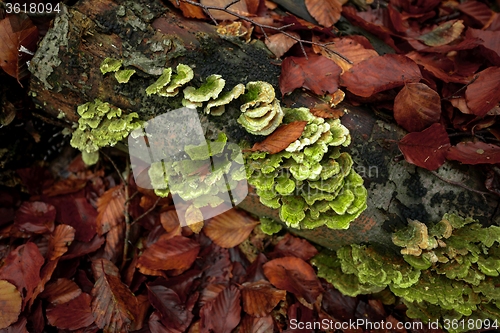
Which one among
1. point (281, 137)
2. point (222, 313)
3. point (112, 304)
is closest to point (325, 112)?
point (281, 137)

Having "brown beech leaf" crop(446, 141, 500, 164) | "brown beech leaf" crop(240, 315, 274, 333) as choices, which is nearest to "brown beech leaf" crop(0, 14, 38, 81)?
"brown beech leaf" crop(240, 315, 274, 333)

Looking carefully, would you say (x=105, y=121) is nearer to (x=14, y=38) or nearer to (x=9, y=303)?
(x=14, y=38)

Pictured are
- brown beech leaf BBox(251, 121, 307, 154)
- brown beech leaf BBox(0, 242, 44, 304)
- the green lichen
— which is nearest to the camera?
brown beech leaf BBox(251, 121, 307, 154)

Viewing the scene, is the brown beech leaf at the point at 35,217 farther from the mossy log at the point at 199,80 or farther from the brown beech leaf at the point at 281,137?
the brown beech leaf at the point at 281,137

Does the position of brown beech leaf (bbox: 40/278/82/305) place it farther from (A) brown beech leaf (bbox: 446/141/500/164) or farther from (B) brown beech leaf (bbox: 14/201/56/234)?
(A) brown beech leaf (bbox: 446/141/500/164)

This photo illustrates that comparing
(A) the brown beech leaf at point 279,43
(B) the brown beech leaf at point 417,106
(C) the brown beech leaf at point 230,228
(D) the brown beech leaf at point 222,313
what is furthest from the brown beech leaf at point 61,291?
(B) the brown beech leaf at point 417,106

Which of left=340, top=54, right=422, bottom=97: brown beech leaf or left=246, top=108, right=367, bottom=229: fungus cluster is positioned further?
left=340, top=54, right=422, bottom=97: brown beech leaf

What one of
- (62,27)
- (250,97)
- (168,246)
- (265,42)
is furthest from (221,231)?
(62,27)
